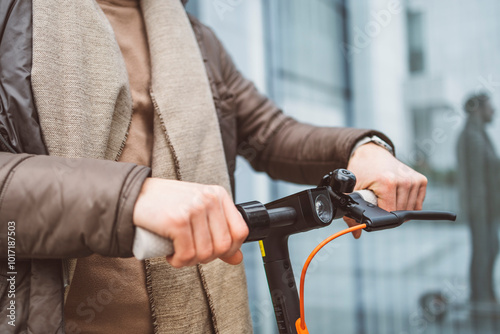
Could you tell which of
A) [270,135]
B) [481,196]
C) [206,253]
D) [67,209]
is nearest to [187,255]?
[206,253]

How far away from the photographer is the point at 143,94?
89 cm

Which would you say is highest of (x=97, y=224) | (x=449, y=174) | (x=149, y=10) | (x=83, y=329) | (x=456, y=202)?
(x=149, y=10)

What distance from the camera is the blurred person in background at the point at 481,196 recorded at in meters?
2.25

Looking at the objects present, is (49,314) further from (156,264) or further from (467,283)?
(467,283)

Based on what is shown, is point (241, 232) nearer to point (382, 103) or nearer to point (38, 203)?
point (38, 203)

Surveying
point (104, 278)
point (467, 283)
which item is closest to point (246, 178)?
point (467, 283)

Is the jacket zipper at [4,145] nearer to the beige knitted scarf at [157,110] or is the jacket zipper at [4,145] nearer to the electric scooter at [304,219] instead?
the beige knitted scarf at [157,110]

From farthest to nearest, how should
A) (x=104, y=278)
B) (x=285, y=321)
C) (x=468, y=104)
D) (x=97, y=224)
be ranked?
(x=468, y=104) < (x=104, y=278) < (x=285, y=321) < (x=97, y=224)

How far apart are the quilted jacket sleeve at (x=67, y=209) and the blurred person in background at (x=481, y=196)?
7.26ft

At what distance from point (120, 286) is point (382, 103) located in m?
2.10

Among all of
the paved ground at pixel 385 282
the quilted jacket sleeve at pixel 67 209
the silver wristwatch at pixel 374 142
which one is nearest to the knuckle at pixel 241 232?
the quilted jacket sleeve at pixel 67 209

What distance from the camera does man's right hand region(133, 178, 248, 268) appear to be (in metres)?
0.49

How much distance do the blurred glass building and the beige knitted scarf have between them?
1.60m

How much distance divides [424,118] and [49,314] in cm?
225
